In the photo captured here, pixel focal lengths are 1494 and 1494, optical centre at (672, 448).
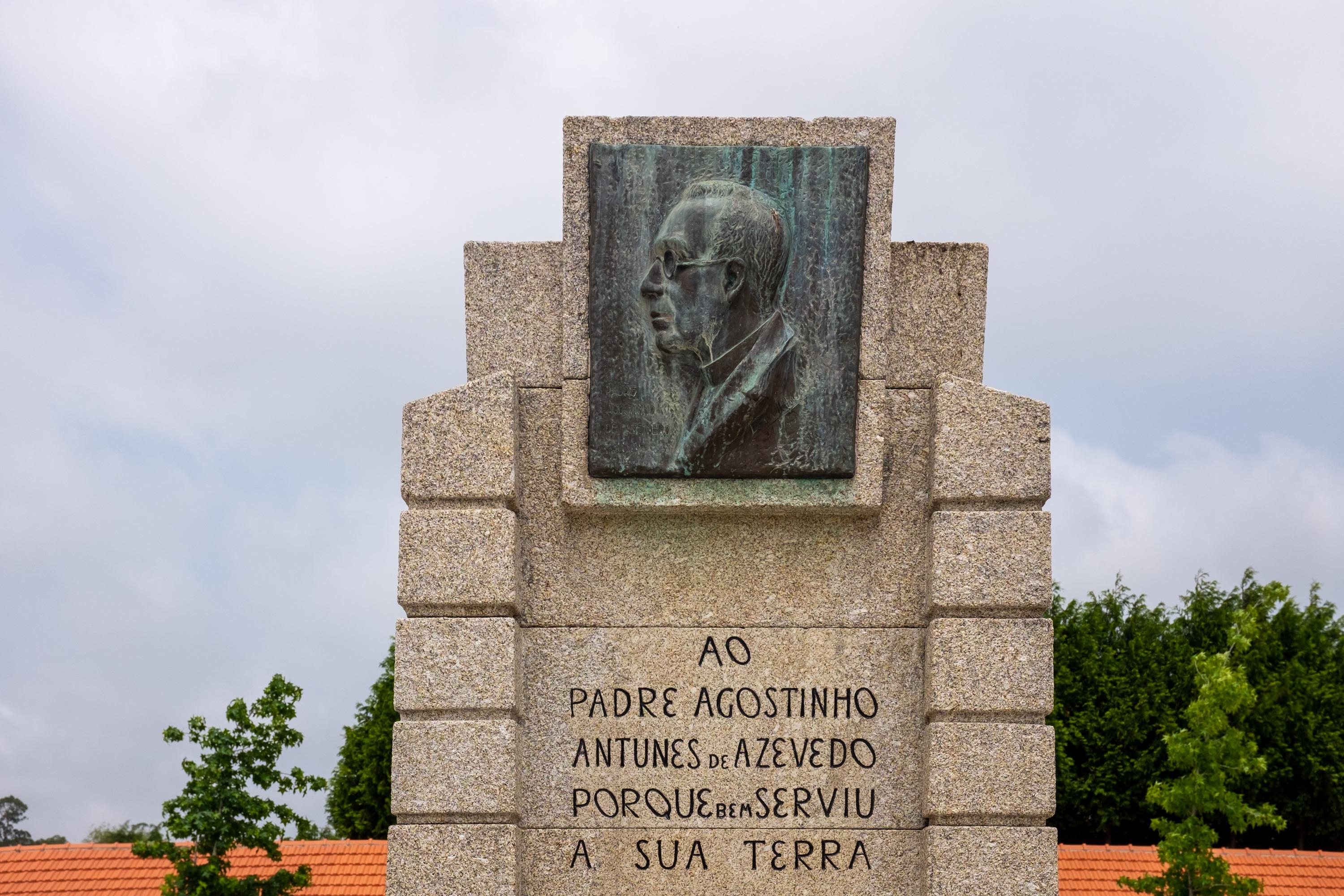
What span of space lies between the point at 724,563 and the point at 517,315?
2116 millimetres

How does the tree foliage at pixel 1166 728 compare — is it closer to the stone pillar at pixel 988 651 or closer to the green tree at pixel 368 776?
the green tree at pixel 368 776

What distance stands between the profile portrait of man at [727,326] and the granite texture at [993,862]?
257 cm

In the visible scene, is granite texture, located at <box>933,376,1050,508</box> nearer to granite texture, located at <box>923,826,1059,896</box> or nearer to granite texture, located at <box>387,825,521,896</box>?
granite texture, located at <box>923,826,1059,896</box>

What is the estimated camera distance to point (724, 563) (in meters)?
9.61

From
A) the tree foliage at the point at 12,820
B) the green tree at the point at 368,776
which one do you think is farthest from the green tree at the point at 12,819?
the green tree at the point at 368,776

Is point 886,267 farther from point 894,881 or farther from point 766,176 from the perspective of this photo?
point 894,881

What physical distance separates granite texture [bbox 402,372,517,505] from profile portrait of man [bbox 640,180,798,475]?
3.44ft

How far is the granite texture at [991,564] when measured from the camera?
30.4ft

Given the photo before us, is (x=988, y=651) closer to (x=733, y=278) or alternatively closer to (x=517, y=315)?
(x=733, y=278)

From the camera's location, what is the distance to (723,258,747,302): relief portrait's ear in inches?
374

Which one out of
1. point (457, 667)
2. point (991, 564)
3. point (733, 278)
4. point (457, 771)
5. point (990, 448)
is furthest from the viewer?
point (733, 278)

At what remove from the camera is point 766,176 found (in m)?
9.67

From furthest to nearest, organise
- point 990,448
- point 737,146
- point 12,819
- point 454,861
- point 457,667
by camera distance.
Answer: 1. point 12,819
2. point 737,146
3. point 990,448
4. point 457,667
5. point 454,861

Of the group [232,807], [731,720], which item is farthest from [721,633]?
[232,807]
